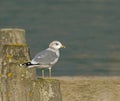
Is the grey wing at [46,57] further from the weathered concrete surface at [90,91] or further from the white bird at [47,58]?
the weathered concrete surface at [90,91]

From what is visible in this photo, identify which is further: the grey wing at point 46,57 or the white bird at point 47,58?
the grey wing at point 46,57

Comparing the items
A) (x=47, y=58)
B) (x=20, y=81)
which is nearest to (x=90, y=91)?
(x=47, y=58)

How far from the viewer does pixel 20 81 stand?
6.49 m

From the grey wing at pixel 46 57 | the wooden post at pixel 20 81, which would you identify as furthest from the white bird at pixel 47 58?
the wooden post at pixel 20 81

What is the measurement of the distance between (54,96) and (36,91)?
198mm

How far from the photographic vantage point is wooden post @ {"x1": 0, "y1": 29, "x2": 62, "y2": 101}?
249 inches

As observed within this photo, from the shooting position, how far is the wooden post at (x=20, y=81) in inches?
249

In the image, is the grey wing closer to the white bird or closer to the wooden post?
the white bird

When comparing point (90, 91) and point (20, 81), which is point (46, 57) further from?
point (20, 81)

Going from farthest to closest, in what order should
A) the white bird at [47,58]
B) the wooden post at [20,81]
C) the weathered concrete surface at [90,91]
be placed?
the weathered concrete surface at [90,91] → the white bird at [47,58] → the wooden post at [20,81]


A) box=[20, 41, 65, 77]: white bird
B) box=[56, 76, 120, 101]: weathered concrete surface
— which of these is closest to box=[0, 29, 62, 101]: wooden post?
box=[20, 41, 65, 77]: white bird

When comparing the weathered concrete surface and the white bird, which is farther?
the weathered concrete surface

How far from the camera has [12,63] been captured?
6633mm

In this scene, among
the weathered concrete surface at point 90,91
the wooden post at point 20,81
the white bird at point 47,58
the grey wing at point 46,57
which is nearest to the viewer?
the wooden post at point 20,81
